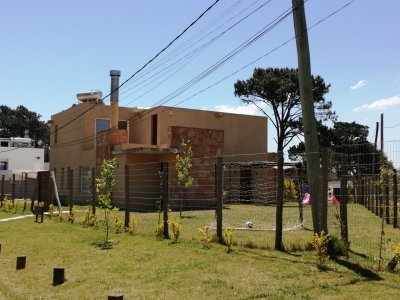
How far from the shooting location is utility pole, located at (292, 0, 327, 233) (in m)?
9.43

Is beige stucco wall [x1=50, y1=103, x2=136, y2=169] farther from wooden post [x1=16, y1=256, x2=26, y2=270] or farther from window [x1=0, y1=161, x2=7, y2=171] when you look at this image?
window [x1=0, y1=161, x2=7, y2=171]

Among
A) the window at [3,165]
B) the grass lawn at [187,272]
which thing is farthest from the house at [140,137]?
the window at [3,165]

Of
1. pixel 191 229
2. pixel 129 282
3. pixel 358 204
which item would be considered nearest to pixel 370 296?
pixel 129 282

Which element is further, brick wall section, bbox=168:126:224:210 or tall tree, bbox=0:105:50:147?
tall tree, bbox=0:105:50:147

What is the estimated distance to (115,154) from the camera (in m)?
29.0

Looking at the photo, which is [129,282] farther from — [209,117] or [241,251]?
[209,117]

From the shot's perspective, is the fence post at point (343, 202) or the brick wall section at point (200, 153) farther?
the brick wall section at point (200, 153)

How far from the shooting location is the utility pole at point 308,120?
9.43 meters

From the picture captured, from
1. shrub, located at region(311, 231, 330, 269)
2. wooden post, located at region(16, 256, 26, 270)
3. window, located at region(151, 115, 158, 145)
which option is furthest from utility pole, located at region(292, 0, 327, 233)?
window, located at region(151, 115, 158, 145)

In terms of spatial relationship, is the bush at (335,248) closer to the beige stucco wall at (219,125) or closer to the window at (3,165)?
the beige stucco wall at (219,125)

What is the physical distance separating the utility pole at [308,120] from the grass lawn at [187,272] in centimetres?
91

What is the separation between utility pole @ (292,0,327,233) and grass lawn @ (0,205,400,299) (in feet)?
2.97

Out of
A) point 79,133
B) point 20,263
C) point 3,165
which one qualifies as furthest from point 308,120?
point 3,165

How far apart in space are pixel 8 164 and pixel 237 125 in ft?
111
